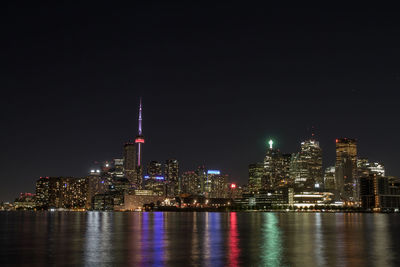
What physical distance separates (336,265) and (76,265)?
66.2 ft

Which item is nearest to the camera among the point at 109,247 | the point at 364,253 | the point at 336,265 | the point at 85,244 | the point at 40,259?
the point at 336,265

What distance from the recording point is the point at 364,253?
1858 inches

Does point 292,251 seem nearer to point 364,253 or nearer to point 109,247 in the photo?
point 364,253

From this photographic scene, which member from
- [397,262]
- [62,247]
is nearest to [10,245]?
[62,247]

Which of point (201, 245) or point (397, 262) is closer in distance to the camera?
point (397, 262)

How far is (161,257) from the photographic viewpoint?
1718 inches

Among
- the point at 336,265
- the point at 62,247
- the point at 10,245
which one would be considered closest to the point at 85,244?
the point at 62,247

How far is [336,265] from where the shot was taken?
125 ft

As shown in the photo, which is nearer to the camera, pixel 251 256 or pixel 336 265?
pixel 336 265

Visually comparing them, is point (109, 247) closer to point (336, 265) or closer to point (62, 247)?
point (62, 247)

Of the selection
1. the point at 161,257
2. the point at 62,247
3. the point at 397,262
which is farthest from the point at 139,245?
the point at 397,262

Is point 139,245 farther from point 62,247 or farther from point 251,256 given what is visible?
point 251,256

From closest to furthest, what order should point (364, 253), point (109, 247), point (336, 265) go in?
point (336, 265)
point (364, 253)
point (109, 247)

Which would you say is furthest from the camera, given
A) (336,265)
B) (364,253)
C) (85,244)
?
(85,244)
